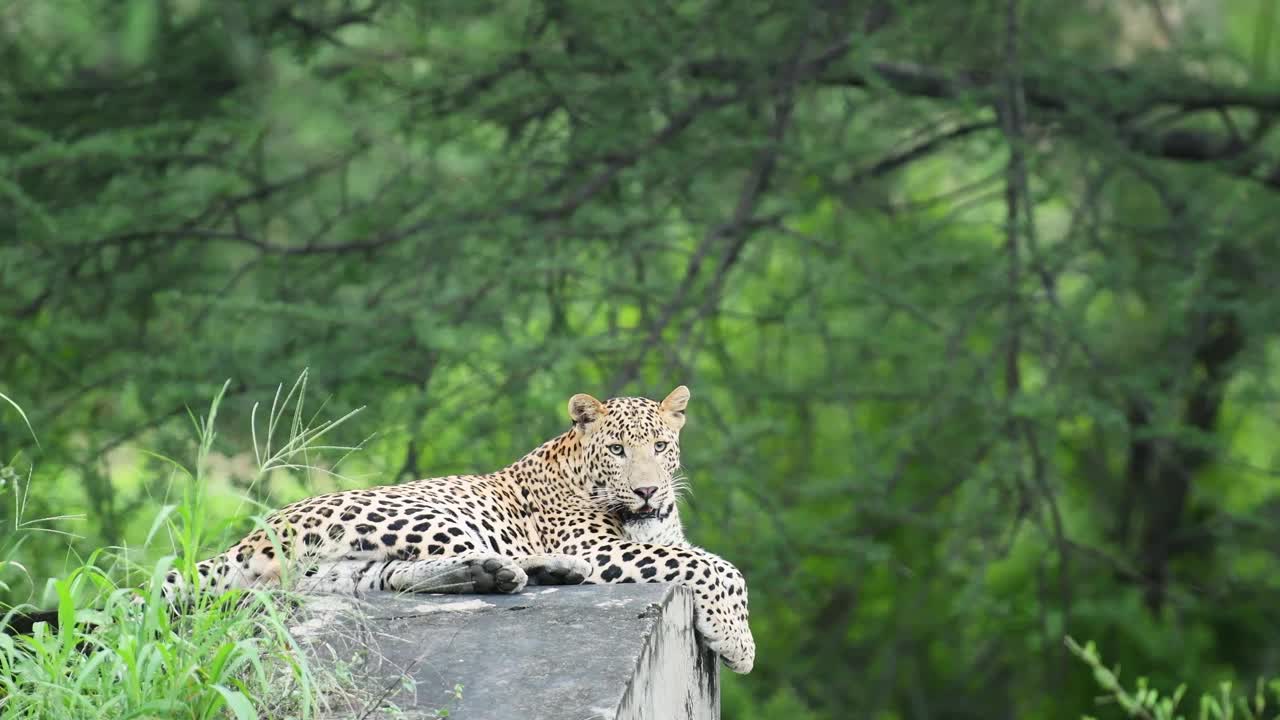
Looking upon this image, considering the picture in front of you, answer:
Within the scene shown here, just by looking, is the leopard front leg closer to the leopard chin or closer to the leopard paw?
the leopard paw

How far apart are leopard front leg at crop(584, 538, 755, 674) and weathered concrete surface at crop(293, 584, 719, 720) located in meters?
0.40

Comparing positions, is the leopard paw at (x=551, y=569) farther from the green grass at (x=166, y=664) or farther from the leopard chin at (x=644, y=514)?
the green grass at (x=166, y=664)

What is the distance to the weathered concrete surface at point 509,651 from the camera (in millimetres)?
3646

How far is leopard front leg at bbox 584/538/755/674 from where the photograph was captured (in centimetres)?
502

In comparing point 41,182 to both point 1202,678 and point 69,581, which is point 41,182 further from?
point 1202,678

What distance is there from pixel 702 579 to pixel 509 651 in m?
Result: 1.18

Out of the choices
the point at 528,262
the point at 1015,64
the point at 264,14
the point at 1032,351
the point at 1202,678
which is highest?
the point at 264,14

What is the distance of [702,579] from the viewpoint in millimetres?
5016

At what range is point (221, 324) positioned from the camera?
375 inches

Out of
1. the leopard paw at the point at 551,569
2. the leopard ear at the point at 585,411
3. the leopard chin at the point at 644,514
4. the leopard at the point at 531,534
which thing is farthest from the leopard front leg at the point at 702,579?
the leopard ear at the point at 585,411

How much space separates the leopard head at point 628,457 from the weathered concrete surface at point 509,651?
37.5 inches

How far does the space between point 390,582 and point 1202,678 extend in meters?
11.3

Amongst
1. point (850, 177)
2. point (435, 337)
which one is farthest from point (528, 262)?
point (850, 177)

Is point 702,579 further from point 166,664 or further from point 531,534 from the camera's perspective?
point 166,664
